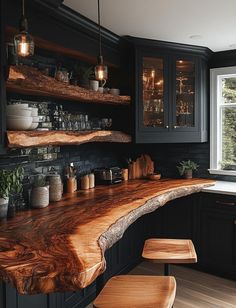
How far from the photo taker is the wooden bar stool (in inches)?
85.1

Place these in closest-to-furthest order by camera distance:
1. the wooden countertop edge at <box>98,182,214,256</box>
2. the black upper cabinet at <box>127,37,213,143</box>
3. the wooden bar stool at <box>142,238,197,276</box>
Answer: the wooden countertop edge at <box>98,182,214,256</box>
the wooden bar stool at <box>142,238,197,276</box>
the black upper cabinet at <box>127,37,213,143</box>

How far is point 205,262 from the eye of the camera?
364cm

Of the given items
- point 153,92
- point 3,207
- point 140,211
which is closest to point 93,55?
point 153,92

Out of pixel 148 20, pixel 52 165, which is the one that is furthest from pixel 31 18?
pixel 52 165

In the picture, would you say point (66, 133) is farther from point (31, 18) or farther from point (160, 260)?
point (160, 260)

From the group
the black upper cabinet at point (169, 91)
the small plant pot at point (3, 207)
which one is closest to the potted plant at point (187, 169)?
the black upper cabinet at point (169, 91)

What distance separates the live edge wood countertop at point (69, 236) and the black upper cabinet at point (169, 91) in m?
0.79

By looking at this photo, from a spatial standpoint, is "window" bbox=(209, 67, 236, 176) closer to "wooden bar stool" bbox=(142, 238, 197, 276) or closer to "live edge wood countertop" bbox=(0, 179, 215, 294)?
"live edge wood countertop" bbox=(0, 179, 215, 294)

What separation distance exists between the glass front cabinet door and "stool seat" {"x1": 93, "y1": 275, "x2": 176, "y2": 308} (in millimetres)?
1975

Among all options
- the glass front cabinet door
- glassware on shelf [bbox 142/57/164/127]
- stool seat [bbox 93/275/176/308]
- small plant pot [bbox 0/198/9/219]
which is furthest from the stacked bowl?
glassware on shelf [bbox 142/57/164/127]

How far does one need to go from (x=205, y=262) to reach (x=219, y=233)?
1.26ft

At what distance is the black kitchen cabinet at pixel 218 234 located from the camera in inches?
135

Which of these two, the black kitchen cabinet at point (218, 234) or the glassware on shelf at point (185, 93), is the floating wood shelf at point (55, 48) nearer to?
the glassware on shelf at point (185, 93)

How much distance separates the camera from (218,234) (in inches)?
139
